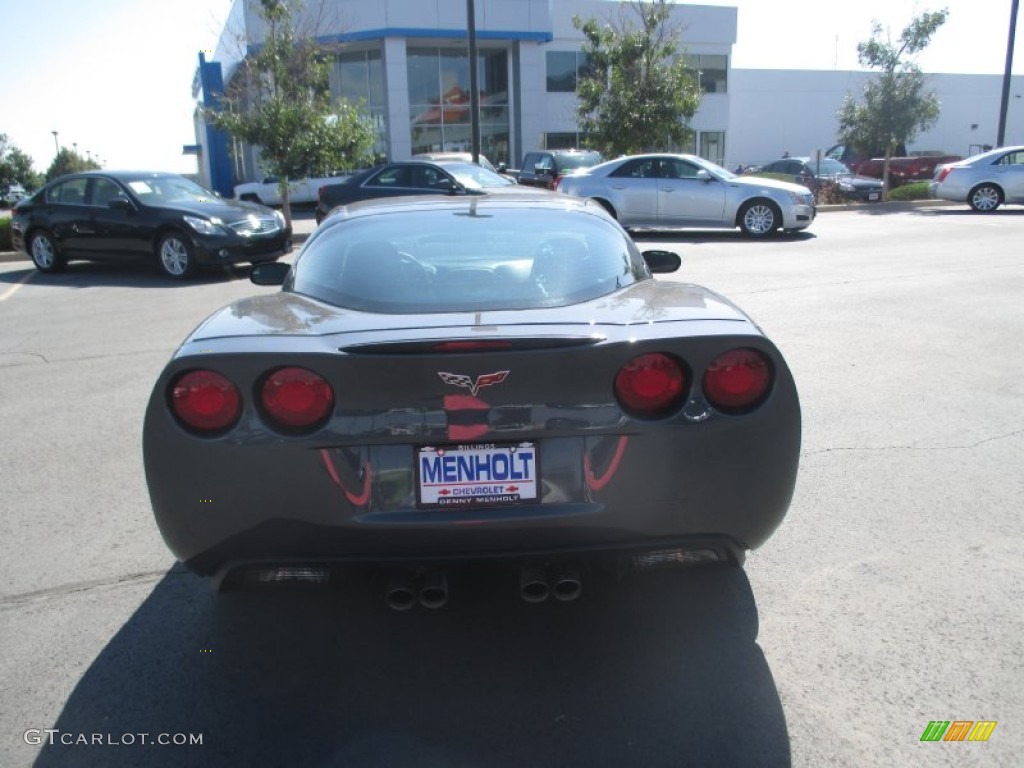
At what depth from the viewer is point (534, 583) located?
2.71 meters

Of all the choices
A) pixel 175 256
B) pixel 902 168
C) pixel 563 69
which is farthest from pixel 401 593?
pixel 563 69

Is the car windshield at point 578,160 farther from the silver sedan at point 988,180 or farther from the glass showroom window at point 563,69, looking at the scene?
the glass showroom window at point 563,69

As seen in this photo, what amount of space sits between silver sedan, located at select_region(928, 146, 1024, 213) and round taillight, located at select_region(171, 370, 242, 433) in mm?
22220

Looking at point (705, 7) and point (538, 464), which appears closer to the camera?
point (538, 464)

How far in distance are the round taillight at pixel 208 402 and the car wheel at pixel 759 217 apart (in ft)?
47.2

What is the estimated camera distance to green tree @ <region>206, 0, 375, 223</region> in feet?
57.4

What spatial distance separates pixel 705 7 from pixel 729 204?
26595 millimetres

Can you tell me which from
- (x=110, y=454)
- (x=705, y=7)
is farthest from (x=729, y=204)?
(x=705, y=7)

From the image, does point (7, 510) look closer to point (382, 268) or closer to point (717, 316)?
point (382, 268)

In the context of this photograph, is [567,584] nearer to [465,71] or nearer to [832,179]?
[832,179]

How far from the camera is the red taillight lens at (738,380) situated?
2.74 m

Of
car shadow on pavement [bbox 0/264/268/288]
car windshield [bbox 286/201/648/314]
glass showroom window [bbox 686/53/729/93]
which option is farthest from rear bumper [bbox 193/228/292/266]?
glass showroom window [bbox 686/53/729/93]

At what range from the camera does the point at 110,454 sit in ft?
16.5

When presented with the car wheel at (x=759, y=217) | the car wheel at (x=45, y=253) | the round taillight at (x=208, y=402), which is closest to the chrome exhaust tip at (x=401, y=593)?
the round taillight at (x=208, y=402)
